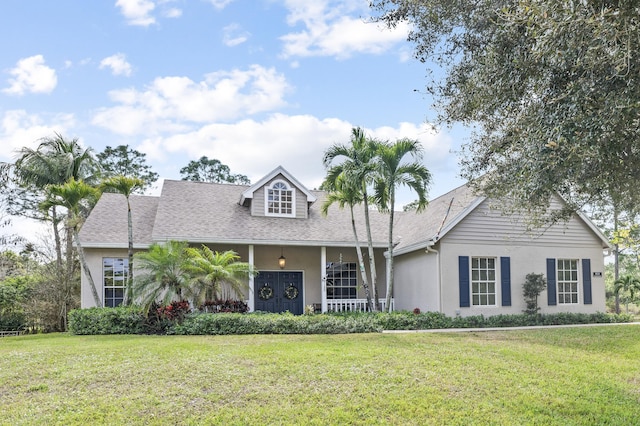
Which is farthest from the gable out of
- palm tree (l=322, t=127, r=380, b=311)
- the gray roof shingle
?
palm tree (l=322, t=127, r=380, b=311)

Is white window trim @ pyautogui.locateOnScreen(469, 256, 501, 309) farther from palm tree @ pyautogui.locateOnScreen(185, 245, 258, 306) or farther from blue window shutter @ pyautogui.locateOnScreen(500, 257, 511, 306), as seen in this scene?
palm tree @ pyautogui.locateOnScreen(185, 245, 258, 306)

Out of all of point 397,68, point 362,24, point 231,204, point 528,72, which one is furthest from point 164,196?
point 528,72

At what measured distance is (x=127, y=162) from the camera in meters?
33.8

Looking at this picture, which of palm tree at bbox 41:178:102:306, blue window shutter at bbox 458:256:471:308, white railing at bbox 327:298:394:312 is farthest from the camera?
white railing at bbox 327:298:394:312

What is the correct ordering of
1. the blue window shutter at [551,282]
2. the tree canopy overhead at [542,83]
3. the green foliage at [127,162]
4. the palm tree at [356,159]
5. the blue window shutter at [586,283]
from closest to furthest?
the tree canopy overhead at [542,83], the palm tree at [356,159], the blue window shutter at [551,282], the blue window shutter at [586,283], the green foliage at [127,162]

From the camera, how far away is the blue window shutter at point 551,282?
54.6 ft

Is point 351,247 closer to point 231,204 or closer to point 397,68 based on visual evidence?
point 231,204

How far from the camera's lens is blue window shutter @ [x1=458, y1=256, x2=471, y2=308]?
1584 cm

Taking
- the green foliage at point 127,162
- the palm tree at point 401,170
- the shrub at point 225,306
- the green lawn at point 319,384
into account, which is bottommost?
the green lawn at point 319,384

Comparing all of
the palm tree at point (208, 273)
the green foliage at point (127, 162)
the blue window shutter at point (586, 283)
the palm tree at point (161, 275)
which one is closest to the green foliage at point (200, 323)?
the palm tree at point (161, 275)

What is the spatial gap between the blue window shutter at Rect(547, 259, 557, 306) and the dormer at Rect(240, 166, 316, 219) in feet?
27.8

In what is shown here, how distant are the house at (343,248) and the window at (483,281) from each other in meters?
0.03

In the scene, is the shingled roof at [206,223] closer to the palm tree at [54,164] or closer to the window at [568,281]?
the palm tree at [54,164]

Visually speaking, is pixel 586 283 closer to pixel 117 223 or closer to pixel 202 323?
pixel 202 323
